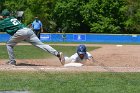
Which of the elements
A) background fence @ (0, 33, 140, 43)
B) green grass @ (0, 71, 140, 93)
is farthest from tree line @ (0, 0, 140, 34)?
green grass @ (0, 71, 140, 93)

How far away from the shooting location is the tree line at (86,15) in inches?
1896

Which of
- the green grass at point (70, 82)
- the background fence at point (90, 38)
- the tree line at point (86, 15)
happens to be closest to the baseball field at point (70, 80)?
the green grass at point (70, 82)

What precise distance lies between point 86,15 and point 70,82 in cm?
4087

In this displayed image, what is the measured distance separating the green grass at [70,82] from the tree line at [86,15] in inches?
1518

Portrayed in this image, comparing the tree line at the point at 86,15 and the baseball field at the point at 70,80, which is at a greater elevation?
the baseball field at the point at 70,80

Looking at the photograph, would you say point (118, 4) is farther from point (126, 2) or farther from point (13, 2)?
point (13, 2)

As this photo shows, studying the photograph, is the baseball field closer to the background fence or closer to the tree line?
the background fence

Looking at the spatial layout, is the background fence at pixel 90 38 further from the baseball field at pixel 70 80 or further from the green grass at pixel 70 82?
the green grass at pixel 70 82

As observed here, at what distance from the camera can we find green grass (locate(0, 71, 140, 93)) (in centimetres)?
747

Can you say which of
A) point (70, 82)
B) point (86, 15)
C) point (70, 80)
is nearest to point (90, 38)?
point (86, 15)

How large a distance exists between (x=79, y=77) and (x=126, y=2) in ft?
133

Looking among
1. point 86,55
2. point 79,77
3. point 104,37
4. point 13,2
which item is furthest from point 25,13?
point 79,77

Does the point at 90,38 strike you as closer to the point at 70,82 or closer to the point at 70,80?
the point at 70,80

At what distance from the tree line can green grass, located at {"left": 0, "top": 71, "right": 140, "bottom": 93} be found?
38.6 metres
